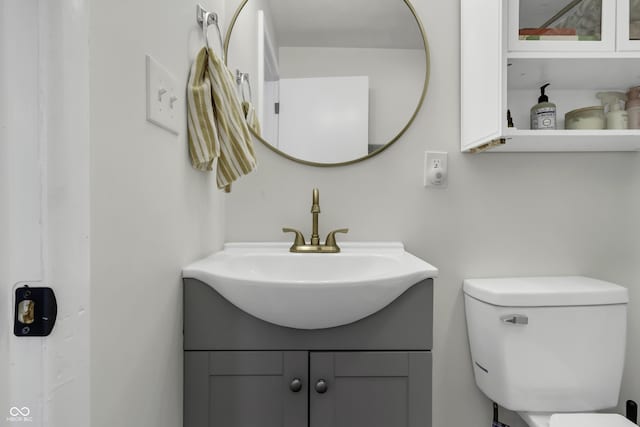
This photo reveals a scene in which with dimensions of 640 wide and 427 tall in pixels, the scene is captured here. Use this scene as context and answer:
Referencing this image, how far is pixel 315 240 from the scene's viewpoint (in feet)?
4.24

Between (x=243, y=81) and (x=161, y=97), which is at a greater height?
(x=243, y=81)

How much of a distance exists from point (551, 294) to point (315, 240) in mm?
735

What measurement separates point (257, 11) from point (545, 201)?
1.22 m

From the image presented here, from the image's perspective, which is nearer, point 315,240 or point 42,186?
point 42,186

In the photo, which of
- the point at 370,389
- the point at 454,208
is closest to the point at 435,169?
the point at 454,208

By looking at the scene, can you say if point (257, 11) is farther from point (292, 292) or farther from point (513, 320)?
point (513, 320)

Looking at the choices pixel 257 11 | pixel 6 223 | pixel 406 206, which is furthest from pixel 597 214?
pixel 6 223

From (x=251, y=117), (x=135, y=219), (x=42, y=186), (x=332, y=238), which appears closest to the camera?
(x=42, y=186)

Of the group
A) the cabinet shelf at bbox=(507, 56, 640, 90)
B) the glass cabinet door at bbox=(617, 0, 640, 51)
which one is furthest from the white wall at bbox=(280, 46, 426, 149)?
the glass cabinet door at bbox=(617, 0, 640, 51)

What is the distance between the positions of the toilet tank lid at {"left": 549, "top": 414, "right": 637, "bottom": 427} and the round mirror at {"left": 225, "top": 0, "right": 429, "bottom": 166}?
3.15ft

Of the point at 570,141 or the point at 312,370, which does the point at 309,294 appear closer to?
the point at 312,370

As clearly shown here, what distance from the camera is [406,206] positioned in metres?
1.39

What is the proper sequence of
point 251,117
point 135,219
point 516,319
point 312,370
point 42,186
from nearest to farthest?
point 42,186, point 135,219, point 312,370, point 516,319, point 251,117

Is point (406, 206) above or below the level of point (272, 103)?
below
